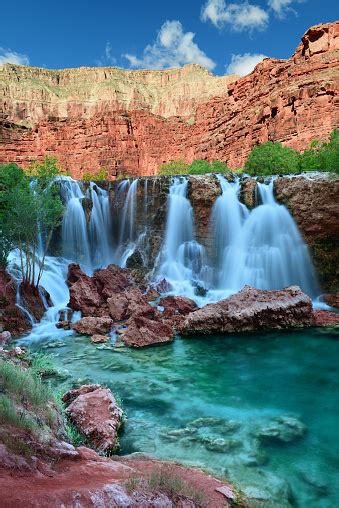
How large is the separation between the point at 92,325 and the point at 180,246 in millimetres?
9395

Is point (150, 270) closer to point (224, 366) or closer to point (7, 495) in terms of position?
point (224, 366)

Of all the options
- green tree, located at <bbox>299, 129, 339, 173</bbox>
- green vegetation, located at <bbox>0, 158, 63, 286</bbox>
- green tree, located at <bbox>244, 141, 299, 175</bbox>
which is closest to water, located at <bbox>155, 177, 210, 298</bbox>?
green vegetation, located at <bbox>0, 158, 63, 286</bbox>

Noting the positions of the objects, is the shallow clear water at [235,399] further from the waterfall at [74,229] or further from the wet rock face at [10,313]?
the waterfall at [74,229]

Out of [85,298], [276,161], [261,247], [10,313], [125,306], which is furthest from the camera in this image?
[276,161]

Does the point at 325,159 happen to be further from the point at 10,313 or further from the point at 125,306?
the point at 10,313

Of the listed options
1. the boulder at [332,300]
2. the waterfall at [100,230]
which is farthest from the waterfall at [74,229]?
the boulder at [332,300]

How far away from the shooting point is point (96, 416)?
21.5 ft

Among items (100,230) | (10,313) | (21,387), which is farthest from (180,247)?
(21,387)

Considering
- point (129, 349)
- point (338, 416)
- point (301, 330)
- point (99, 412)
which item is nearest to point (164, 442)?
point (99, 412)

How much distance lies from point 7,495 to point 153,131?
8011cm

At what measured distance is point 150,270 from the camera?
2164cm

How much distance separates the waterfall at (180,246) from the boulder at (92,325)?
20.7ft

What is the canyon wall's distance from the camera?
4644 cm

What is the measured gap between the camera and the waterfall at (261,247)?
62.8 feet
